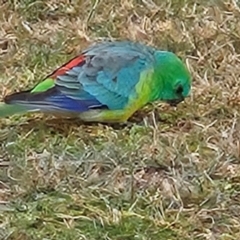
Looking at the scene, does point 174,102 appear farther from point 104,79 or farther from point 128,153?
point 128,153

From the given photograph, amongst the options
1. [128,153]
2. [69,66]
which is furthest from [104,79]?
[128,153]

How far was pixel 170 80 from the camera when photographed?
4.02 meters

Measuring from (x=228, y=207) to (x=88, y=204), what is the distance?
0.45 meters

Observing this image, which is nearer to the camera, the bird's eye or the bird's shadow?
the bird's shadow

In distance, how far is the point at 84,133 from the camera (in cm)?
386

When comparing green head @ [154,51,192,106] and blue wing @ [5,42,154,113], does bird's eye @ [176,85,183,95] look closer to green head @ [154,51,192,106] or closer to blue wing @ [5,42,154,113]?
green head @ [154,51,192,106]

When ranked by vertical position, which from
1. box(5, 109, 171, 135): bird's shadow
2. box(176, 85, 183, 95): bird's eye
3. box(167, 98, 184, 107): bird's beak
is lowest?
box(5, 109, 171, 135): bird's shadow

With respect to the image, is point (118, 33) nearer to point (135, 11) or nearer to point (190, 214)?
point (135, 11)

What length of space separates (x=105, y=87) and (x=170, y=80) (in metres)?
0.27

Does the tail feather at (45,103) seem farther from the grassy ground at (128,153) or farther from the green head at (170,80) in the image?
the green head at (170,80)

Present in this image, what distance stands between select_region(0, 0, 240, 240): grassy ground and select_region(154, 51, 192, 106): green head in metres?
0.08

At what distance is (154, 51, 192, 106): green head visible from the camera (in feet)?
13.1

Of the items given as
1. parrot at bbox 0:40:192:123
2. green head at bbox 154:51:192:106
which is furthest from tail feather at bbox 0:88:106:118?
green head at bbox 154:51:192:106

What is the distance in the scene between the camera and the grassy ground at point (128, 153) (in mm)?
3311
